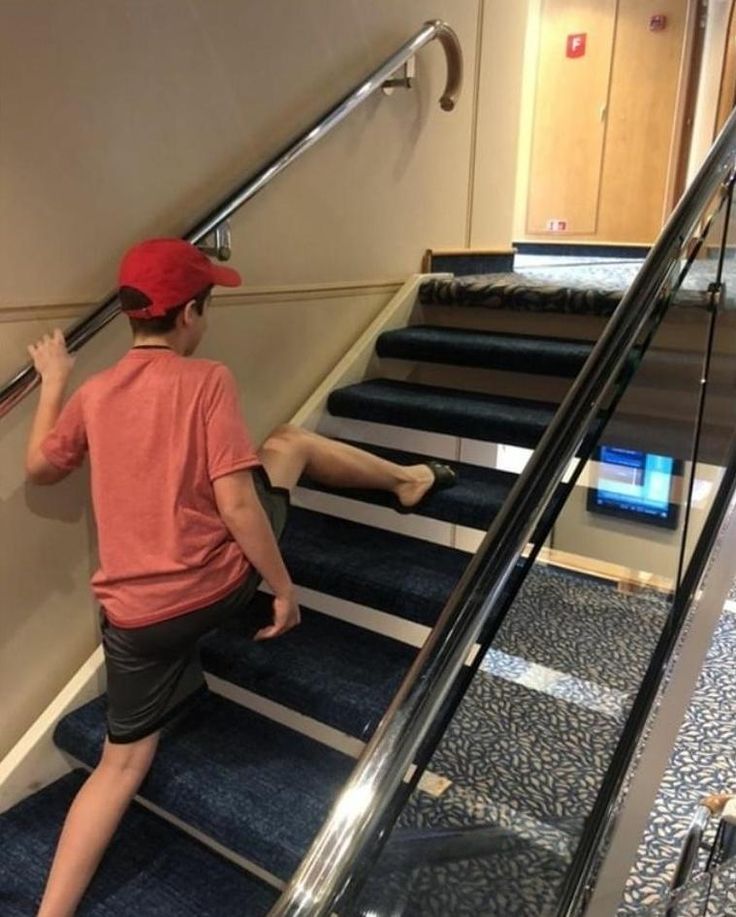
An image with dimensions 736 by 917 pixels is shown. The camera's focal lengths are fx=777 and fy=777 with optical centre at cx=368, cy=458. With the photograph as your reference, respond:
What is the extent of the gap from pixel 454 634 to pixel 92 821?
0.96 meters

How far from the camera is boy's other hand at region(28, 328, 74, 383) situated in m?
1.77

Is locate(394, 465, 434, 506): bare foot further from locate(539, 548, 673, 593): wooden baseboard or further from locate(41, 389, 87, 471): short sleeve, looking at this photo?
locate(41, 389, 87, 471): short sleeve

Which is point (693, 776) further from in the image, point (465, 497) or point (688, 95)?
point (688, 95)

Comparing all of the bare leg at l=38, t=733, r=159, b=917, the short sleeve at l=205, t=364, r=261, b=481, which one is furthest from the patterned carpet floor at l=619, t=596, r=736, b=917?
the short sleeve at l=205, t=364, r=261, b=481

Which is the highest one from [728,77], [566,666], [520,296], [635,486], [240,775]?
[728,77]

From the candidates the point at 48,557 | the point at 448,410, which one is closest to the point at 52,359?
the point at 48,557

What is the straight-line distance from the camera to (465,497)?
2.22 m

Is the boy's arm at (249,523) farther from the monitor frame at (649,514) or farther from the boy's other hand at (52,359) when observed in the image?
A: the monitor frame at (649,514)

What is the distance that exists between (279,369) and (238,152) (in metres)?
0.69

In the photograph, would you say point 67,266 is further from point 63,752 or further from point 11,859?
point 11,859

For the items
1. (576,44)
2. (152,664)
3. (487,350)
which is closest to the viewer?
(152,664)

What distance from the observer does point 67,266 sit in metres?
1.93

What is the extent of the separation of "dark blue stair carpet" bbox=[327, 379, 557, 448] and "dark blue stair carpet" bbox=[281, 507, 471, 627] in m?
0.40

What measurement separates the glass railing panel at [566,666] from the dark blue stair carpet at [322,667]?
36 centimetres
